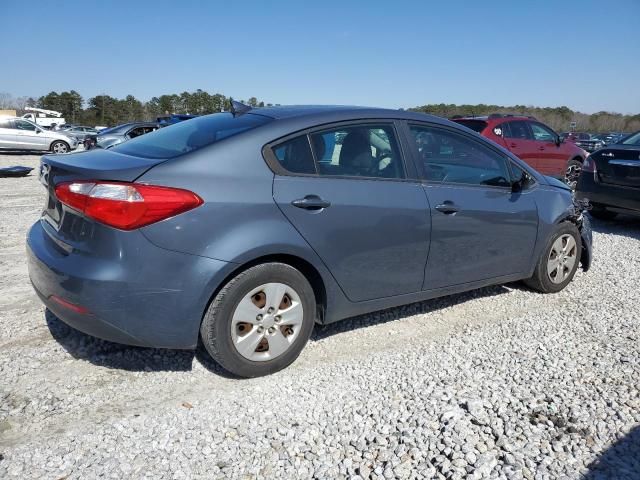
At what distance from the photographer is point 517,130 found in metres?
11.0

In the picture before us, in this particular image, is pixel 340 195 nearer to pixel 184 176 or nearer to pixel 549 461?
pixel 184 176

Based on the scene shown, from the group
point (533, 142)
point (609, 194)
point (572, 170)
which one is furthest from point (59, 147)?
point (609, 194)

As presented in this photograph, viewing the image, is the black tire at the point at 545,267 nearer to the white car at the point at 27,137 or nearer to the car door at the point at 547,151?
the car door at the point at 547,151

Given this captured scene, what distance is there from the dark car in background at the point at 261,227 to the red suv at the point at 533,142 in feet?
23.7

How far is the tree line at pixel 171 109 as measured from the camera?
56.2 meters

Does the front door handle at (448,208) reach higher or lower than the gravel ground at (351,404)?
higher

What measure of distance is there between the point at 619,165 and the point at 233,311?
21.4 feet

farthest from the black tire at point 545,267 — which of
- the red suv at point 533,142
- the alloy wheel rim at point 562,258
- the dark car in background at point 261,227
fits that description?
the red suv at point 533,142

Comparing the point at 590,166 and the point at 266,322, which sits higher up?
the point at 590,166

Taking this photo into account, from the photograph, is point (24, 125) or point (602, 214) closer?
point (602, 214)

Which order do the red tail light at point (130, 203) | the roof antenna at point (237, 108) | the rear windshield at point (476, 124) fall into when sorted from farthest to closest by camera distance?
the rear windshield at point (476, 124), the roof antenna at point (237, 108), the red tail light at point (130, 203)

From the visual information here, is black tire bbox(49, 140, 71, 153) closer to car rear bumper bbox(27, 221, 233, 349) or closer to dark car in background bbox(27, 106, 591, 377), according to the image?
dark car in background bbox(27, 106, 591, 377)

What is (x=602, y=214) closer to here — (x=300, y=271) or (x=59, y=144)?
(x=300, y=271)

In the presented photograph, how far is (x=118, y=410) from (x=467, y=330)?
249 centimetres
